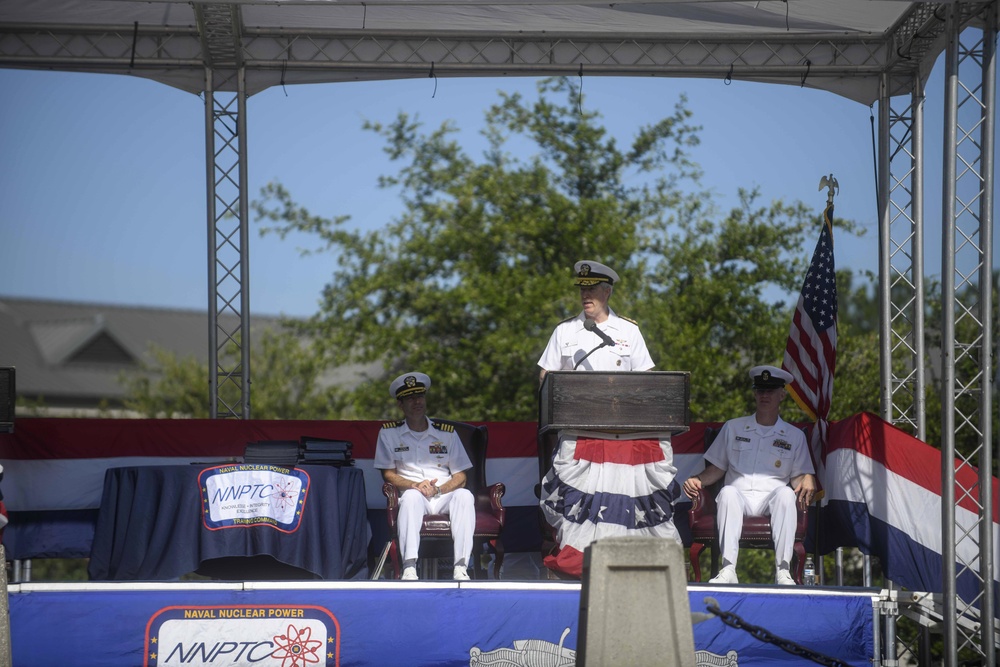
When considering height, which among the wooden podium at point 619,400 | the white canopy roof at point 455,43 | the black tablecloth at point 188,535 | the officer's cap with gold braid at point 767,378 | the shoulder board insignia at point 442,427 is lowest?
the black tablecloth at point 188,535

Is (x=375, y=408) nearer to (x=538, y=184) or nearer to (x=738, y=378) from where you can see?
(x=538, y=184)

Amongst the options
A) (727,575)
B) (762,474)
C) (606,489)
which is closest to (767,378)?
(762,474)

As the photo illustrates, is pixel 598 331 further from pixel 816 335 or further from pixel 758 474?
pixel 816 335

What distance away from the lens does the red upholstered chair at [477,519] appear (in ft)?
26.5

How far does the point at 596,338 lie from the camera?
801cm

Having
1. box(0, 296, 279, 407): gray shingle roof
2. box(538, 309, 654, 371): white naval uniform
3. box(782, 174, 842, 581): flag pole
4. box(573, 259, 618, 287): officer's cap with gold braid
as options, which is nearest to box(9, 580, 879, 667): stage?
box(538, 309, 654, 371): white naval uniform

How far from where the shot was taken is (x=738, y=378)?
1925cm

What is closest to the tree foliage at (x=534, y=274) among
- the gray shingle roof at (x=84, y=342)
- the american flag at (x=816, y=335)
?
the american flag at (x=816, y=335)

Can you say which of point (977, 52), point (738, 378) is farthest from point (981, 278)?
point (738, 378)

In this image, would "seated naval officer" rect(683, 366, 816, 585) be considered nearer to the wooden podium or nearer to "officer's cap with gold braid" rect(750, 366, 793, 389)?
"officer's cap with gold braid" rect(750, 366, 793, 389)

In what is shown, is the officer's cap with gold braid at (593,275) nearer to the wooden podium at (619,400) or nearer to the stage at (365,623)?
the wooden podium at (619,400)

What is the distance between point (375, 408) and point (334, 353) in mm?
1475

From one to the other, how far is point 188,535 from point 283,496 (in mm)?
602

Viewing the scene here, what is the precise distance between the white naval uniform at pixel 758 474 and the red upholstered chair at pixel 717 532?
0.21ft
